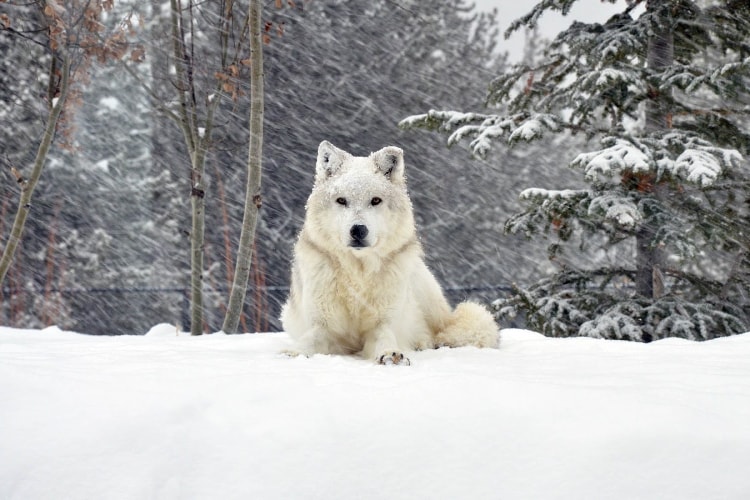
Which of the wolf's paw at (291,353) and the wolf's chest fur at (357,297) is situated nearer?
the wolf's paw at (291,353)

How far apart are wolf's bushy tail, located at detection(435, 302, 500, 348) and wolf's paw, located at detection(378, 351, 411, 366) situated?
907 mm

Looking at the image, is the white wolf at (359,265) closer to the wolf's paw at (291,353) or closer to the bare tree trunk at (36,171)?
the wolf's paw at (291,353)

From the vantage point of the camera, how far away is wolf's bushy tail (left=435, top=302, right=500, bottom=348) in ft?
13.1

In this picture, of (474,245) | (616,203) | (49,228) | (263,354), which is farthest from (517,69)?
(49,228)

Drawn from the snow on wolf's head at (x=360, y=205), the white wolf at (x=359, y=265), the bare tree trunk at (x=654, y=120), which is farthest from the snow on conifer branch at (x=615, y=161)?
the snow on wolf's head at (x=360, y=205)

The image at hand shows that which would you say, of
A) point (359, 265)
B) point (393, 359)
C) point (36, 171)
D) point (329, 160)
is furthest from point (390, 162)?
point (36, 171)

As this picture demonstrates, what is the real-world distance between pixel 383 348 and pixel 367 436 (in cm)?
156

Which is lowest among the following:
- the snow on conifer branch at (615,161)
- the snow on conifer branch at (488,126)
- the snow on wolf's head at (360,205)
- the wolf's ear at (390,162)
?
the snow on wolf's head at (360,205)

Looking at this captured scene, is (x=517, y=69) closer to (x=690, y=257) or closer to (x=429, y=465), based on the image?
(x=690, y=257)

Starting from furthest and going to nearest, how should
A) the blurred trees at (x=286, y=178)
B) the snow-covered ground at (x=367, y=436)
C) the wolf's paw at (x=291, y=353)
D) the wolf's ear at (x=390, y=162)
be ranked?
the blurred trees at (x=286, y=178), the wolf's ear at (x=390, y=162), the wolf's paw at (x=291, y=353), the snow-covered ground at (x=367, y=436)

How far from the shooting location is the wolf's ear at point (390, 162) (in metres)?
3.80

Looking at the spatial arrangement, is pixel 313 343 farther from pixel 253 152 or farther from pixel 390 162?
pixel 253 152

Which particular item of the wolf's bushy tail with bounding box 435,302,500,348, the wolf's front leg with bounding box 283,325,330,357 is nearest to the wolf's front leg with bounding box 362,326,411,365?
the wolf's front leg with bounding box 283,325,330,357

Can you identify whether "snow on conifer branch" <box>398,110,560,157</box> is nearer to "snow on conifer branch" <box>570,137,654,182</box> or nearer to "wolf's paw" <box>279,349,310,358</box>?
"snow on conifer branch" <box>570,137,654,182</box>
